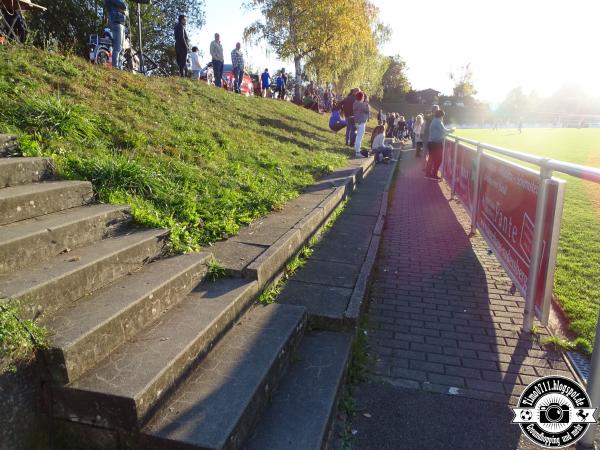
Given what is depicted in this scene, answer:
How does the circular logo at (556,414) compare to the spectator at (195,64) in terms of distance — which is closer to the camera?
the circular logo at (556,414)

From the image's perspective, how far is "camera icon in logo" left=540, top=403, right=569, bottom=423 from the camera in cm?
252

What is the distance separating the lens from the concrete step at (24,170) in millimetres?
3287

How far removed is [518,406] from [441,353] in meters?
0.74

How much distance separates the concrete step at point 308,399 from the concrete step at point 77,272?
1.38 metres

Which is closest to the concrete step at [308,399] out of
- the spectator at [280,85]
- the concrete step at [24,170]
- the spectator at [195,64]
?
the concrete step at [24,170]

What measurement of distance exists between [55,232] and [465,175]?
6.73 m

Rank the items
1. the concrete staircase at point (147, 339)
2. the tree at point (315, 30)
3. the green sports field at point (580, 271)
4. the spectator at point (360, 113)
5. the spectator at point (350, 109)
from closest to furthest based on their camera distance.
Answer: the concrete staircase at point (147, 339) → the green sports field at point (580, 271) → the spectator at point (360, 113) → the spectator at point (350, 109) → the tree at point (315, 30)

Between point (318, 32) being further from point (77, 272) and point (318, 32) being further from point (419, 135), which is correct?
point (77, 272)

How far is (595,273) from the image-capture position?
4898 millimetres

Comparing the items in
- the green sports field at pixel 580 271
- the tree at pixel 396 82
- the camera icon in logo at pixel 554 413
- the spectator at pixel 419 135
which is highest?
the tree at pixel 396 82

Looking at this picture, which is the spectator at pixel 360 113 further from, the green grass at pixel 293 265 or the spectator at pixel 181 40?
the green grass at pixel 293 265

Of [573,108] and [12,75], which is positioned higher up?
[573,108]

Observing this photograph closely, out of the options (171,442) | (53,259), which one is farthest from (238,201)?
(171,442)

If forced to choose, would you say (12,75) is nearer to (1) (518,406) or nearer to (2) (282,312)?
(2) (282,312)
